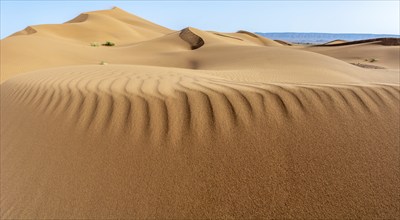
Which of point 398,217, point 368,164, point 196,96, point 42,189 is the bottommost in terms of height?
point 42,189

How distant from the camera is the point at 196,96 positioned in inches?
108

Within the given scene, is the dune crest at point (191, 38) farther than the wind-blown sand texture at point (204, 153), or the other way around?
the dune crest at point (191, 38)

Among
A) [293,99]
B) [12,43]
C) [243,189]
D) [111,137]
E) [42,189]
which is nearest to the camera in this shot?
[243,189]

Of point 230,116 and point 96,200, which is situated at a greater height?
point 230,116

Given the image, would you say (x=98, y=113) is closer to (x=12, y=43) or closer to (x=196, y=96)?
(x=196, y=96)

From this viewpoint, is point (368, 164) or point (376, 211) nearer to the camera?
point (376, 211)

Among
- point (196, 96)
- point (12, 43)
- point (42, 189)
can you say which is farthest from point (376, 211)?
point (12, 43)

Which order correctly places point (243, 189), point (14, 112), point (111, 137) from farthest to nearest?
1. point (14, 112)
2. point (111, 137)
3. point (243, 189)

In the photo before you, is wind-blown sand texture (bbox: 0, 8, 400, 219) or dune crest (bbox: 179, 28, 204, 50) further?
dune crest (bbox: 179, 28, 204, 50)

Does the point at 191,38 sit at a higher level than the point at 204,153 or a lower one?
lower

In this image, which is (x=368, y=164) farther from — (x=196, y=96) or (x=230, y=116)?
(x=196, y=96)

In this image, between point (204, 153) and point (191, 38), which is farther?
point (191, 38)

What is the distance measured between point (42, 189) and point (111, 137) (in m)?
0.58

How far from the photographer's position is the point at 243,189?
6.33 ft
